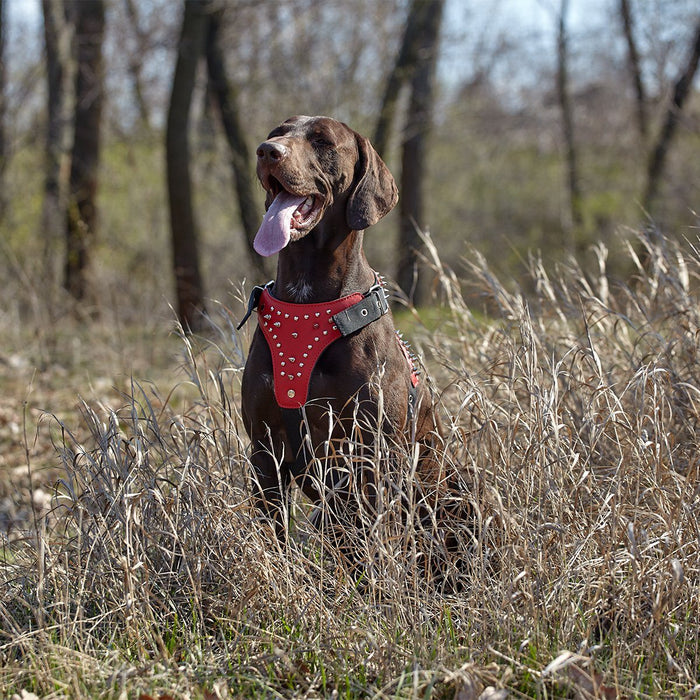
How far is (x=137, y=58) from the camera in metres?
11.2

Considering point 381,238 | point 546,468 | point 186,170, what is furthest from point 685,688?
point 381,238

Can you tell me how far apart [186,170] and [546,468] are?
23.0ft

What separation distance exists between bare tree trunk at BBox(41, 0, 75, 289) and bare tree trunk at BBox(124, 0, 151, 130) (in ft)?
2.90

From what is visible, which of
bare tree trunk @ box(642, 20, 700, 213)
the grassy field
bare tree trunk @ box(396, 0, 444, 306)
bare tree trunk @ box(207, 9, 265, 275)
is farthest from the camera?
bare tree trunk @ box(642, 20, 700, 213)

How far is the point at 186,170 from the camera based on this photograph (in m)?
8.93

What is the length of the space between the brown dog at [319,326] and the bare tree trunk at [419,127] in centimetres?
698

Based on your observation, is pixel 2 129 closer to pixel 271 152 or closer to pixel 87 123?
pixel 87 123

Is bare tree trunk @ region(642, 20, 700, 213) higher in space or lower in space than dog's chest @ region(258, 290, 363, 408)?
higher

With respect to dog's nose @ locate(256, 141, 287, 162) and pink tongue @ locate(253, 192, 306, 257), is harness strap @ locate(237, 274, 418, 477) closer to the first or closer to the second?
pink tongue @ locate(253, 192, 306, 257)

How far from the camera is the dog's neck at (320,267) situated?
293cm

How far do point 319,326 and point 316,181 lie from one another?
18.8 inches

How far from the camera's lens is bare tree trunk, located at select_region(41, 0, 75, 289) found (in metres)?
9.86

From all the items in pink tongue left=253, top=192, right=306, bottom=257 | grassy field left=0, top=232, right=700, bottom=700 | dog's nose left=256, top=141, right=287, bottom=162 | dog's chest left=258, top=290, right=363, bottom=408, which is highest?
dog's nose left=256, top=141, right=287, bottom=162

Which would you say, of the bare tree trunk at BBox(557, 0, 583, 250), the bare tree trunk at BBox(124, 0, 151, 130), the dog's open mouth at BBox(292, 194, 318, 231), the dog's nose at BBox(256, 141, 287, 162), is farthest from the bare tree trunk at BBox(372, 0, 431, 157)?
the dog's nose at BBox(256, 141, 287, 162)
